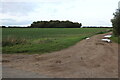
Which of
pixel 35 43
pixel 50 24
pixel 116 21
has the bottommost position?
pixel 35 43

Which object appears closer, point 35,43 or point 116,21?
point 35,43

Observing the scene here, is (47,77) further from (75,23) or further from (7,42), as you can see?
(75,23)

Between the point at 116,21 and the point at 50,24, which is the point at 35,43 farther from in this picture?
the point at 50,24

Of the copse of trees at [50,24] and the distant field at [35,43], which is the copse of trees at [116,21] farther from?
the copse of trees at [50,24]

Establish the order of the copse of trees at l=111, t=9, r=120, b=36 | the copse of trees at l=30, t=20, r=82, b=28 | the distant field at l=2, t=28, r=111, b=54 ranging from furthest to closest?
1. the copse of trees at l=30, t=20, r=82, b=28
2. the copse of trees at l=111, t=9, r=120, b=36
3. the distant field at l=2, t=28, r=111, b=54

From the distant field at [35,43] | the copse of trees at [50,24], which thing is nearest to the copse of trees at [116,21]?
the distant field at [35,43]

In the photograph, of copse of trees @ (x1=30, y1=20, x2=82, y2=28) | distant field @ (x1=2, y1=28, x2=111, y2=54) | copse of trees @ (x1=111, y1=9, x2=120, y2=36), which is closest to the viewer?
distant field @ (x1=2, y1=28, x2=111, y2=54)

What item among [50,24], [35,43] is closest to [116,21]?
[35,43]

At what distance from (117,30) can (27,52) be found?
1219 cm

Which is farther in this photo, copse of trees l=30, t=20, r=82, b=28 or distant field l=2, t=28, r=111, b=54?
copse of trees l=30, t=20, r=82, b=28

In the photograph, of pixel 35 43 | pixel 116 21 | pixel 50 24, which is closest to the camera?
pixel 35 43

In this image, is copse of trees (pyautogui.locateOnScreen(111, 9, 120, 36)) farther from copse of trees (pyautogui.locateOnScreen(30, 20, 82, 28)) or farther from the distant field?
copse of trees (pyautogui.locateOnScreen(30, 20, 82, 28))

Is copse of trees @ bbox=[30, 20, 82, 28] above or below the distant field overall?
above

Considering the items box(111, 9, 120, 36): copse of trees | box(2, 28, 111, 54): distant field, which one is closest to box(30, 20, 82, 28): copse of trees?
box(2, 28, 111, 54): distant field
